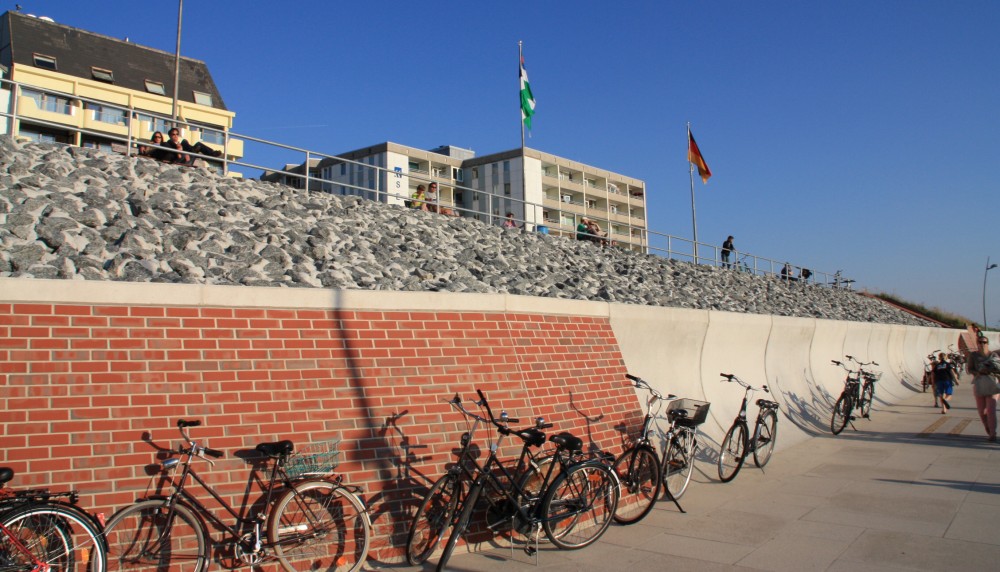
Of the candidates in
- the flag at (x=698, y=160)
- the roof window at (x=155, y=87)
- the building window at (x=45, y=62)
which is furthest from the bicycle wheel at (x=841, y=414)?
the roof window at (x=155, y=87)

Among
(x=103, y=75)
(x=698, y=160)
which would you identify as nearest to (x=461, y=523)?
(x=698, y=160)

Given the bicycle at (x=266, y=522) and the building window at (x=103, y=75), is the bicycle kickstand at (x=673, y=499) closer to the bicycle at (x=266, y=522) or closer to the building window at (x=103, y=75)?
the bicycle at (x=266, y=522)

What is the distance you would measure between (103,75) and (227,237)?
52.3 m

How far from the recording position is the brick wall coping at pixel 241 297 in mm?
5332

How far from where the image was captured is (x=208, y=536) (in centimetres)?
481

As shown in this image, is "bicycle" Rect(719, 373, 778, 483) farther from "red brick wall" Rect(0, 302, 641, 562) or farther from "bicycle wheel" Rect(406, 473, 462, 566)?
"bicycle wheel" Rect(406, 473, 462, 566)

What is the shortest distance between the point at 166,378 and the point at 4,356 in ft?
3.41

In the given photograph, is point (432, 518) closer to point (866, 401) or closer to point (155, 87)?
point (866, 401)

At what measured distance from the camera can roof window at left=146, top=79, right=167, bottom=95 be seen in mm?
54963

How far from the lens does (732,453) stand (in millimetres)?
9039

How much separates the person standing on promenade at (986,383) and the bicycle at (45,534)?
12.2 metres

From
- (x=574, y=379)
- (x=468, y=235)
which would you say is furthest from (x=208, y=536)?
(x=468, y=235)

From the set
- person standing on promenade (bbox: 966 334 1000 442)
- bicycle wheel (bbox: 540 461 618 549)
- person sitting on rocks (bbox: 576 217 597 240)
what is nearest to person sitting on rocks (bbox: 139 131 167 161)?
bicycle wheel (bbox: 540 461 618 549)

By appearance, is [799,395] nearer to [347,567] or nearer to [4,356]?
[347,567]
